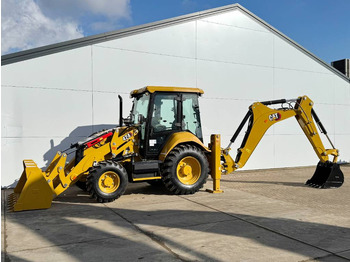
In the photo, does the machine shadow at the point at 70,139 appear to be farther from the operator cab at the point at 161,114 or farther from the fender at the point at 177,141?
the fender at the point at 177,141

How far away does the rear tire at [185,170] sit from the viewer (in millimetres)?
7473

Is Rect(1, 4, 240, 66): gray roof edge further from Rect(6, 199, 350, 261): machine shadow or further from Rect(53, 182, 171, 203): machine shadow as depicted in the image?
Rect(6, 199, 350, 261): machine shadow

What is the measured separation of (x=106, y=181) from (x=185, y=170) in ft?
6.36

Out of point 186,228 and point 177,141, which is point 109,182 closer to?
point 177,141

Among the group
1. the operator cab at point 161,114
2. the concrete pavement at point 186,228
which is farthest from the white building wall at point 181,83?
the operator cab at point 161,114

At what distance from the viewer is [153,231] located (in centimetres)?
489

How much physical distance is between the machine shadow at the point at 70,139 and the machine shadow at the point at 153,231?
346 centimetres

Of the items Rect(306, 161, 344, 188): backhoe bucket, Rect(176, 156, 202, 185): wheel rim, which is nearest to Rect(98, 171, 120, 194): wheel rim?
Rect(176, 156, 202, 185): wheel rim

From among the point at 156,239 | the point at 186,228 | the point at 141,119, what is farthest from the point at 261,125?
the point at 156,239

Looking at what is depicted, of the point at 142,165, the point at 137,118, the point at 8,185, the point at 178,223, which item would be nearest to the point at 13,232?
the point at 178,223

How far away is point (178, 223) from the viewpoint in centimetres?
532

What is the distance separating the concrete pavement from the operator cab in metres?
1.32

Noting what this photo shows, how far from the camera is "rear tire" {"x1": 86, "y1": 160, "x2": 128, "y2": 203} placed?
671 centimetres

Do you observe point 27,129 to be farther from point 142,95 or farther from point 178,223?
point 178,223
